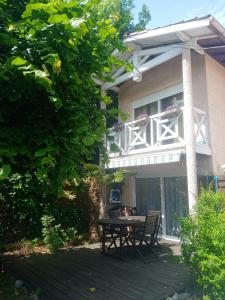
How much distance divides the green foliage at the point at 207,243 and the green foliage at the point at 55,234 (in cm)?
555

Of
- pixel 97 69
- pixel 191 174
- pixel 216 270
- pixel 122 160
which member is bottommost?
pixel 216 270

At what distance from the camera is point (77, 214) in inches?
479

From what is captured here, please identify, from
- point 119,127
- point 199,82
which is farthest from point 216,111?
point 119,127

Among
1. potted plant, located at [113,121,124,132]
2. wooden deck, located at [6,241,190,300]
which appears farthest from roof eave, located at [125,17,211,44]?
wooden deck, located at [6,241,190,300]

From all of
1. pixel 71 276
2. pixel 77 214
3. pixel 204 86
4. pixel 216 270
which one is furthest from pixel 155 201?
pixel 216 270

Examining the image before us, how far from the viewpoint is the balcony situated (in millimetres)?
9930

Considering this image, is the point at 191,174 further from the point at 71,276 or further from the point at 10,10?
the point at 10,10

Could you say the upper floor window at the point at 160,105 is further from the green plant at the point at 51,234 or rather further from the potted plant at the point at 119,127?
the green plant at the point at 51,234

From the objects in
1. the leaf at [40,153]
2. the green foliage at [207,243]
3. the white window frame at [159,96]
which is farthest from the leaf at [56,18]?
the white window frame at [159,96]

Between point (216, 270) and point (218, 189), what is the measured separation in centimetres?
541

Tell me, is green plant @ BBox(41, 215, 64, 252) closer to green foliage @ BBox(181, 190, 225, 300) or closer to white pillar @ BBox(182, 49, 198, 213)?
white pillar @ BBox(182, 49, 198, 213)

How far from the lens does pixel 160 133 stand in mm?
10562

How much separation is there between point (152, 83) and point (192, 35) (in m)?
3.51

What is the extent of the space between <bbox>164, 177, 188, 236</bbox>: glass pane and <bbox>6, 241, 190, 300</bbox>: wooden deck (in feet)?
9.09
